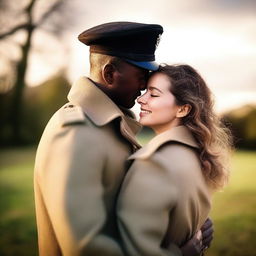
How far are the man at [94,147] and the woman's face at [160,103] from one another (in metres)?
0.05

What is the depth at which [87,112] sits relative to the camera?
6.75 feet

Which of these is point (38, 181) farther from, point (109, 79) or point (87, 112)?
point (109, 79)

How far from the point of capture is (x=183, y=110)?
2.30 metres

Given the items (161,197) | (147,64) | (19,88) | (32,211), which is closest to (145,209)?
(161,197)

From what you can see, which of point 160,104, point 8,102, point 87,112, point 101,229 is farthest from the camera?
point 8,102

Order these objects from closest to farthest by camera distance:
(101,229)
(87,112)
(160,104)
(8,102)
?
(101,229), (87,112), (160,104), (8,102)

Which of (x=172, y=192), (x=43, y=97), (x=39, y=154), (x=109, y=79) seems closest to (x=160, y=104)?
(x=109, y=79)

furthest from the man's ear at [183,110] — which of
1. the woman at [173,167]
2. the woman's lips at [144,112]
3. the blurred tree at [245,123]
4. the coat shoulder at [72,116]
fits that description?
the blurred tree at [245,123]

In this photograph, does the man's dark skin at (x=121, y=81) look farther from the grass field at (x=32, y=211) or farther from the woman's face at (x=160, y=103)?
the grass field at (x=32, y=211)

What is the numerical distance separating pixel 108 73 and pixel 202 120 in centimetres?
55

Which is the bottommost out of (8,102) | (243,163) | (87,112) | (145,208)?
(243,163)

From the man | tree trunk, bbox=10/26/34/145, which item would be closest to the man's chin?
the man

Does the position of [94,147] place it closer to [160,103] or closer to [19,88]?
[160,103]

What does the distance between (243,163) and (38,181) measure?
5.31 metres
